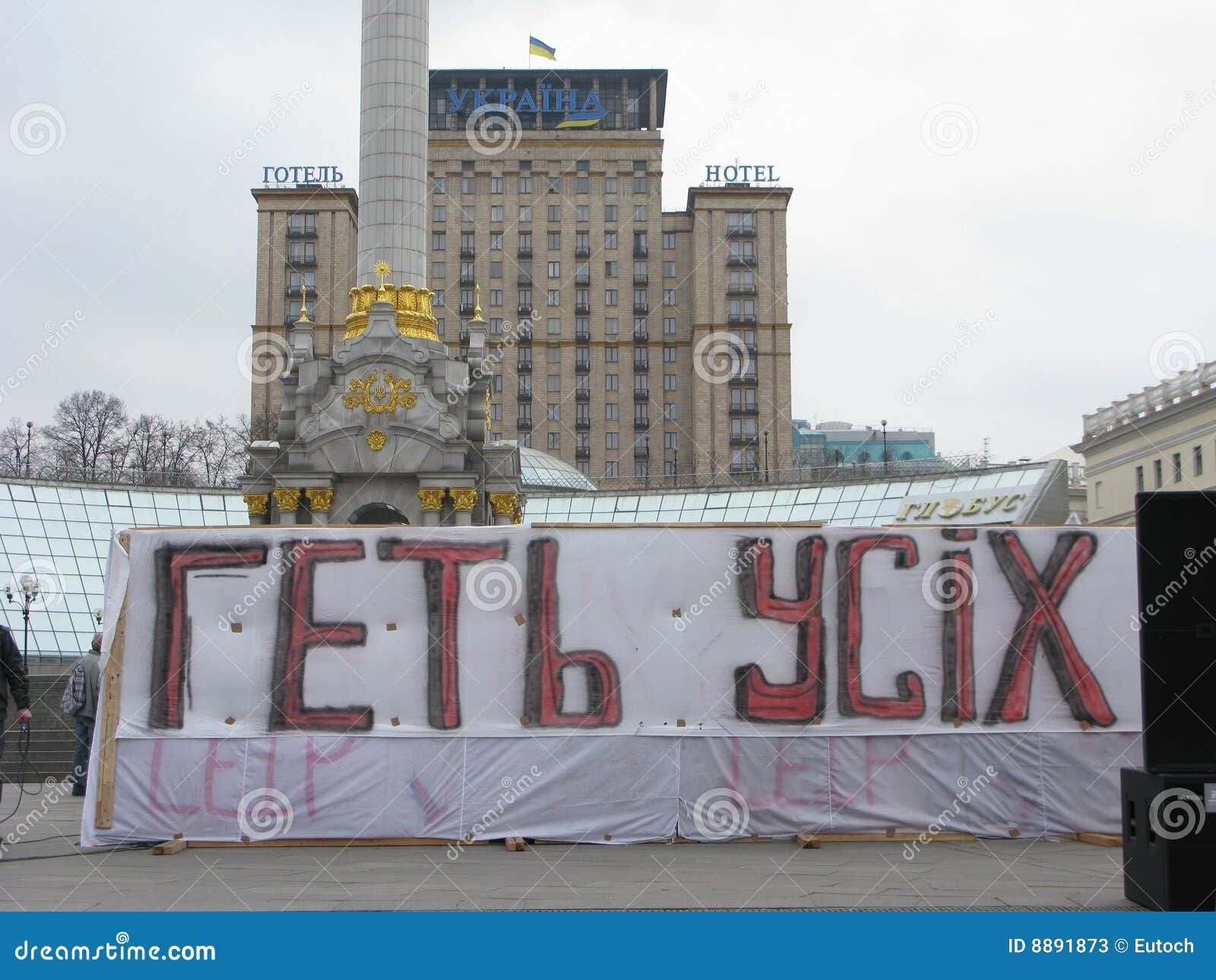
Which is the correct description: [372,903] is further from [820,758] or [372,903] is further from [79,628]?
[79,628]

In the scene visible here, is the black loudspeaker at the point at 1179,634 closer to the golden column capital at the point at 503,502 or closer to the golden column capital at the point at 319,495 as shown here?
the golden column capital at the point at 503,502

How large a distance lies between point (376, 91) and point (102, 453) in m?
47.4

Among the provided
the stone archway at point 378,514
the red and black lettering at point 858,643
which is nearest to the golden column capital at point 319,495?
the stone archway at point 378,514

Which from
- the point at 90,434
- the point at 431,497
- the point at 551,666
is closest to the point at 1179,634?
the point at 551,666

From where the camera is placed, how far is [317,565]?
A: 12.5m

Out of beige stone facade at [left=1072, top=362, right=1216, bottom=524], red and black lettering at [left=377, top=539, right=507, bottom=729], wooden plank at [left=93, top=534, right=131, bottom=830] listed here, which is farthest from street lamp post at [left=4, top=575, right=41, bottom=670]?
beige stone facade at [left=1072, top=362, right=1216, bottom=524]

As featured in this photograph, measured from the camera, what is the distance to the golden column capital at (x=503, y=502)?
31922mm

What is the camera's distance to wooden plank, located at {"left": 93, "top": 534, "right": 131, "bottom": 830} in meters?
11.9

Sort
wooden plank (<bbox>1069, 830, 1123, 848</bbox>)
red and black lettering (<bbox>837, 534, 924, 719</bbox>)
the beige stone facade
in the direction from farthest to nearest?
the beige stone facade, red and black lettering (<bbox>837, 534, 924, 719</bbox>), wooden plank (<bbox>1069, 830, 1123, 848</bbox>)

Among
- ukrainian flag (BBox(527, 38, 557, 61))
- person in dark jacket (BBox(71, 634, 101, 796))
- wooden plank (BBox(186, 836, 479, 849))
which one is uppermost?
ukrainian flag (BBox(527, 38, 557, 61))

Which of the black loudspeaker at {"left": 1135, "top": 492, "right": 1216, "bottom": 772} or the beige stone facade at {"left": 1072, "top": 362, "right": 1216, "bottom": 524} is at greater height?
the beige stone facade at {"left": 1072, "top": 362, "right": 1216, "bottom": 524}

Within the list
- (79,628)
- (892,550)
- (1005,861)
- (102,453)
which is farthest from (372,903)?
(102,453)

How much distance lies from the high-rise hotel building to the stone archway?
7611 cm

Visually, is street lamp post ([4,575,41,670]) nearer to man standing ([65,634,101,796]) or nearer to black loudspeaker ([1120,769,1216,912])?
man standing ([65,634,101,796])
